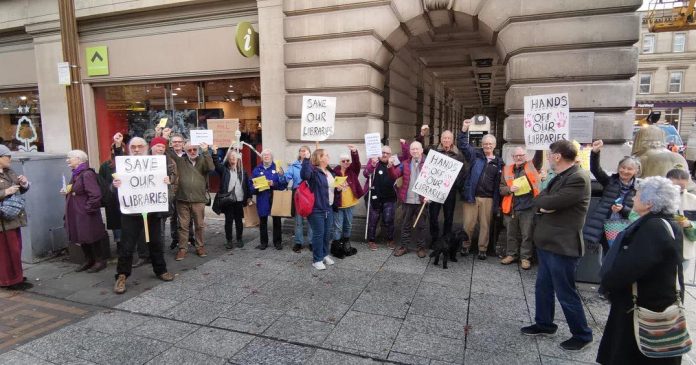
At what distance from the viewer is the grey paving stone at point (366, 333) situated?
4.01 m

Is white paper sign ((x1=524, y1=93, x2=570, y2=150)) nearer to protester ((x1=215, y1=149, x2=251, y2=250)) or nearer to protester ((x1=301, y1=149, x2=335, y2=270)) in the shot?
protester ((x1=301, y1=149, x2=335, y2=270))

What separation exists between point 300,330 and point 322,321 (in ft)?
0.99

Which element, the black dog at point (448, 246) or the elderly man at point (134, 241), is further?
the black dog at point (448, 246)

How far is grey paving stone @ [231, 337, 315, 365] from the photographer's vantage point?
3.75 m

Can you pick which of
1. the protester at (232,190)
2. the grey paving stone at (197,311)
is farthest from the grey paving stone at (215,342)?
the protester at (232,190)

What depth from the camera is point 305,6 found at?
855 centimetres

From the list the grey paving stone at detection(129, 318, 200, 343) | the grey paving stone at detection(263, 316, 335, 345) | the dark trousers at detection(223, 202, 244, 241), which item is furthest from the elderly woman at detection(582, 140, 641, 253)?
the dark trousers at detection(223, 202, 244, 241)

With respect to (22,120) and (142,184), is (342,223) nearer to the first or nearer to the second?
(142,184)

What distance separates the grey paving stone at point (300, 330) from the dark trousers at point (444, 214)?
307 cm

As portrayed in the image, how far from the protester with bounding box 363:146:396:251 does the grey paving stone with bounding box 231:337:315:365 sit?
3.48 metres

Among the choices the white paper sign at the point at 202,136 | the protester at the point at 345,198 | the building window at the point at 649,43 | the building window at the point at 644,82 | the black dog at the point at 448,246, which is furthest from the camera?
the building window at the point at 644,82

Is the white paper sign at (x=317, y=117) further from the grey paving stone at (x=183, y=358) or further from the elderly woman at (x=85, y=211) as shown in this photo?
the grey paving stone at (x=183, y=358)

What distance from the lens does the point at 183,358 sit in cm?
380

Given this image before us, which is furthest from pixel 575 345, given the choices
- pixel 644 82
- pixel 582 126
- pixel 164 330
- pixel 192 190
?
pixel 644 82
